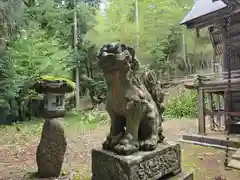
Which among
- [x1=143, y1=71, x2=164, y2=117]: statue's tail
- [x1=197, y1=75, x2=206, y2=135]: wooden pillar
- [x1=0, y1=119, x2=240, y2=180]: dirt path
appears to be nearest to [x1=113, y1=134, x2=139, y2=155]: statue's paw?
[x1=143, y1=71, x2=164, y2=117]: statue's tail

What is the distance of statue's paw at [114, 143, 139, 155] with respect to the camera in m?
1.88

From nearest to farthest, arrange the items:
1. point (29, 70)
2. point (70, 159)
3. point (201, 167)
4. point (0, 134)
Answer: point (201, 167)
point (70, 159)
point (0, 134)
point (29, 70)

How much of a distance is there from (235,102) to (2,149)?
7238 millimetres

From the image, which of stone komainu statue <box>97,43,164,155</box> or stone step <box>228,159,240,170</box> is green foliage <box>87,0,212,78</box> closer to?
stone step <box>228,159,240,170</box>

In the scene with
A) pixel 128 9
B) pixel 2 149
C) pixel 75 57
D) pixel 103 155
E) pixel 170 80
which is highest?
pixel 128 9

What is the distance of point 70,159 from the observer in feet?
15.5

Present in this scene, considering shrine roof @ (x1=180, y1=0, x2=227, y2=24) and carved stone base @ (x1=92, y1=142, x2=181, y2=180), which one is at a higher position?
shrine roof @ (x1=180, y1=0, x2=227, y2=24)

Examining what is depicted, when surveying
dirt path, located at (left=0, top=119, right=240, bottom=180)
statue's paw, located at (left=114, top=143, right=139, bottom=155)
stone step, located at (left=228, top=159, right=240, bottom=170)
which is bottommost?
dirt path, located at (left=0, top=119, right=240, bottom=180)

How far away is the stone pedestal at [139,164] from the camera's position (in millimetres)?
1816

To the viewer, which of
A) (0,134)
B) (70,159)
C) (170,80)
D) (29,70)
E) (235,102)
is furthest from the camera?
(170,80)

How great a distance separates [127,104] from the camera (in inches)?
77.0

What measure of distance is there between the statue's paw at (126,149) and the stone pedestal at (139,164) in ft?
0.12

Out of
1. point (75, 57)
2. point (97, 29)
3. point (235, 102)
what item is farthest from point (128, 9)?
point (235, 102)

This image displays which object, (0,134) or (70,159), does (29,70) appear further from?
(70,159)
